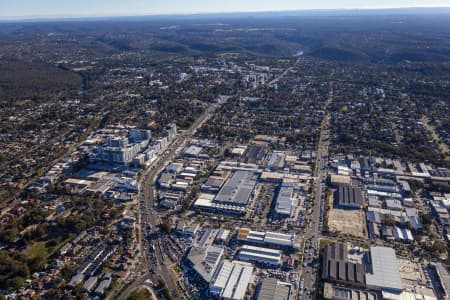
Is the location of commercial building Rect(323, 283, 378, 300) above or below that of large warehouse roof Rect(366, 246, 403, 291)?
below

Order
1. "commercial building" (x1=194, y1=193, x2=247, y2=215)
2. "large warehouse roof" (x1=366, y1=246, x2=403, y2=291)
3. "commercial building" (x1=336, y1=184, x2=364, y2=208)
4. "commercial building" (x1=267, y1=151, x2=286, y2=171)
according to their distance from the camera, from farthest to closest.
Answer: "commercial building" (x1=267, y1=151, x2=286, y2=171), "commercial building" (x1=336, y1=184, x2=364, y2=208), "commercial building" (x1=194, y1=193, x2=247, y2=215), "large warehouse roof" (x1=366, y1=246, x2=403, y2=291)

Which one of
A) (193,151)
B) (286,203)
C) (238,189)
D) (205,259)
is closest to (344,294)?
(205,259)

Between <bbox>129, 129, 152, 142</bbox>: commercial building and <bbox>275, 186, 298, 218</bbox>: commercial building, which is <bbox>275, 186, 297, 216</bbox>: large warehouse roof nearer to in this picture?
<bbox>275, 186, 298, 218</bbox>: commercial building

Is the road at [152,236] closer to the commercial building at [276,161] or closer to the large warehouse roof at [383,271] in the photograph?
the commercial building at [276,161]

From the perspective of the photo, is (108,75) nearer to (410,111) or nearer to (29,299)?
(410,111)

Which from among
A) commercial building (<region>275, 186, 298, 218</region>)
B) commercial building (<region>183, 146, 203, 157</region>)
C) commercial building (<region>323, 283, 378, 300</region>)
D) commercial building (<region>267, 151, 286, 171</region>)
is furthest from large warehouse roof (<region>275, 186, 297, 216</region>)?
commercial building (<region>183, 146, 203, 157</region>)

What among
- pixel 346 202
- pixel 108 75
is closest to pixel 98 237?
pixel 346 202
